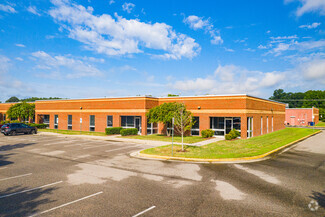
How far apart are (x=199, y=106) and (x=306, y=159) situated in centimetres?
1447

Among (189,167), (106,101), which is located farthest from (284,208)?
(106,101)

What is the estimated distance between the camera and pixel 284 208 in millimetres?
6992

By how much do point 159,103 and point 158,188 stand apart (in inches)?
932

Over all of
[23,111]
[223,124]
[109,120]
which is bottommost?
[223,124]

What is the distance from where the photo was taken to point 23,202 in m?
7.41

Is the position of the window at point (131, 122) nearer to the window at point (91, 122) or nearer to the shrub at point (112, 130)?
the shrub at point (112, 130)

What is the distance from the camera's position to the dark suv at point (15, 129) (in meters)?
29.2

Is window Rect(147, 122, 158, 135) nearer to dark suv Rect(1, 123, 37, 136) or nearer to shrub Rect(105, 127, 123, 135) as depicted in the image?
shrub Rect(105, 127, 123, 135)

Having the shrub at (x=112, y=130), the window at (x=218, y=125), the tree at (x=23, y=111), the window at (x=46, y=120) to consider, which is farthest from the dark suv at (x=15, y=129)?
the window at (x=218, y=125)

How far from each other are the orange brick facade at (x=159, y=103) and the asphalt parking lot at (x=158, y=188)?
40.1 ft

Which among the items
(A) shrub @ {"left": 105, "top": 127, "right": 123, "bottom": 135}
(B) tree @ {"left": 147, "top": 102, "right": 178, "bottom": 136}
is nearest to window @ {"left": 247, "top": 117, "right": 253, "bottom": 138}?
(B) tree @ {"left": 147, "top": 102, "right": 178, "bottom": 136}

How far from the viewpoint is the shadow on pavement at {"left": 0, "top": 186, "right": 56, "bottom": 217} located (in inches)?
262

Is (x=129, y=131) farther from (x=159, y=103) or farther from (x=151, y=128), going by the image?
(x=159, y=103)

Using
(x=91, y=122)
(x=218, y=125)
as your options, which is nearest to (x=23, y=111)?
(x=91, y=122)
